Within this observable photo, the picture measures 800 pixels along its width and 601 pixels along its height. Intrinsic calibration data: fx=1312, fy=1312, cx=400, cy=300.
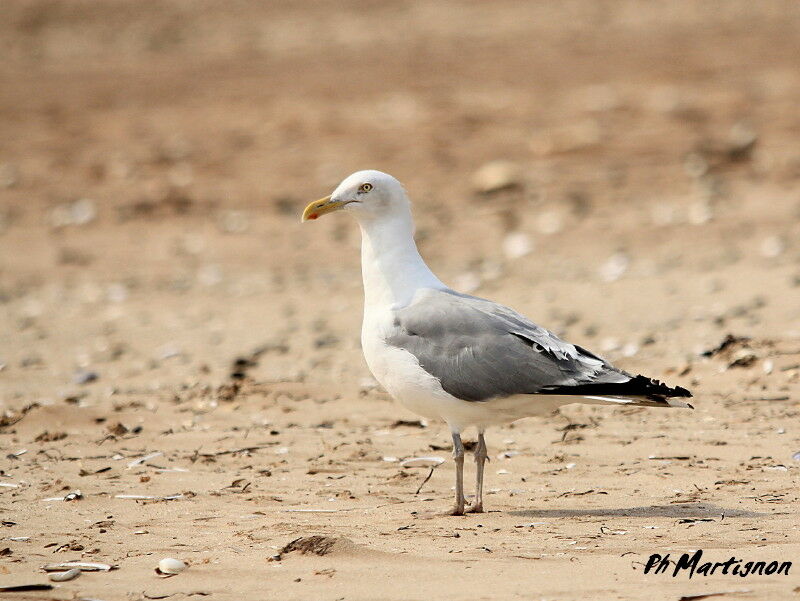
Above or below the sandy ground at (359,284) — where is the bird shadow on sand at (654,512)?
below

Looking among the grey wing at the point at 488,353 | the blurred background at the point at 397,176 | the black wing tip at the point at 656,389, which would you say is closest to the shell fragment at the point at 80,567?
the grey wing at the point at 488,353

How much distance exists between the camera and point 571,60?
70.7 ft

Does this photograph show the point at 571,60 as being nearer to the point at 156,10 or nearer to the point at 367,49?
the point at 367,49

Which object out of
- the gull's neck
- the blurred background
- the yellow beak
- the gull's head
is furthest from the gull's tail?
the blurred background

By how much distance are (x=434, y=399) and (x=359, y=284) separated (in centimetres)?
631

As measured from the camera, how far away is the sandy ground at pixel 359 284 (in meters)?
4.85

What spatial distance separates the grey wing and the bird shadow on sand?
488 mm

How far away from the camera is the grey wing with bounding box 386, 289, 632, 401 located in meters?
5.29

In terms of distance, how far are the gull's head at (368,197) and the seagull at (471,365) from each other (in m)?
0.30

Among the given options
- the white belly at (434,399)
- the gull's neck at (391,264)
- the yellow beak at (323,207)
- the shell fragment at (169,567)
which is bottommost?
the shell fragment at (169,567)

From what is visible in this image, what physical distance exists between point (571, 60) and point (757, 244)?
411 inches

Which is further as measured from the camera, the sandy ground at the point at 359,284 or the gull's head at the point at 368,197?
the gull's head at the point at 368,197

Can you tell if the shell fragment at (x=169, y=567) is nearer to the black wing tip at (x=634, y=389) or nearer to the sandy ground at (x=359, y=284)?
the sandy ground at (x=359, y=284)

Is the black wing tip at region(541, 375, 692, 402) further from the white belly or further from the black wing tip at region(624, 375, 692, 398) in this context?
the white belly
